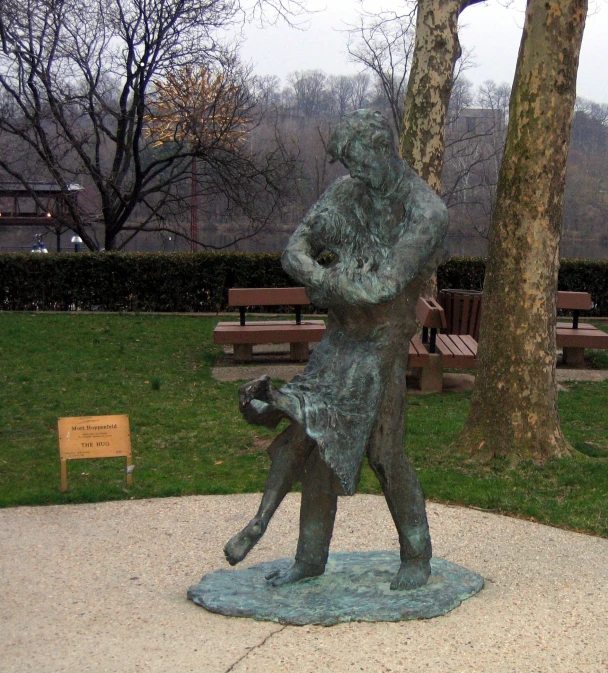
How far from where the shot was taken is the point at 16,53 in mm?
20438

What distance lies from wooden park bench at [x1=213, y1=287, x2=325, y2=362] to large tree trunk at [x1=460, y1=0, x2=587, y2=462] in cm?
464

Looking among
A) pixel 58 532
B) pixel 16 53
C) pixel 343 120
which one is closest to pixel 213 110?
pixel 16 53

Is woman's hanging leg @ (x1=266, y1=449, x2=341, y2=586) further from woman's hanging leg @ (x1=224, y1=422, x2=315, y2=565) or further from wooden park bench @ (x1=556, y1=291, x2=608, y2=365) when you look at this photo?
wooden park bench @ (x1=556, y1=291, x2=608, y2=365)

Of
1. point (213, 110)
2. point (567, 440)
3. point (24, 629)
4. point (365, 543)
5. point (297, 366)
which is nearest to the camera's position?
point (24, 629)

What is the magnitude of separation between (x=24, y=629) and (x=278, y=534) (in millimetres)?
1925

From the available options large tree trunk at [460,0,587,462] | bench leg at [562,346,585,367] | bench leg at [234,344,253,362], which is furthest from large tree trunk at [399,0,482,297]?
large tree trunk at [460,0,587,462]

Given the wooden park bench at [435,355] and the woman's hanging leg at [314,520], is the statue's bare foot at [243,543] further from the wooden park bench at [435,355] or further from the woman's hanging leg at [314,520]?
the wooden park bench at [435,355]

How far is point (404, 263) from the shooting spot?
3.90m

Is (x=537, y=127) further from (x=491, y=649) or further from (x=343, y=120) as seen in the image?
(x=491, y=649)

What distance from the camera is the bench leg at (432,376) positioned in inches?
429

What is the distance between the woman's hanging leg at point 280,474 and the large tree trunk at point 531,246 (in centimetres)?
390

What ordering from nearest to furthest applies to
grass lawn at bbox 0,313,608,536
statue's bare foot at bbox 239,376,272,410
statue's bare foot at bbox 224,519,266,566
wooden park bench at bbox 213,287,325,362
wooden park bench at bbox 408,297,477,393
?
statue's bare foot at bbox 239,376,272,410, statue's bare foot at bbox 224,519,266,566, grass lawn at bbox 0,313,608,536, wooden park bench at bbox 408,297,477,393, wooden park bench at bbox 213,287,325,362

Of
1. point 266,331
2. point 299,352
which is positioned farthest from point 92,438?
point 299,352

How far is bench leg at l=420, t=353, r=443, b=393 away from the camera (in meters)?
10.9
